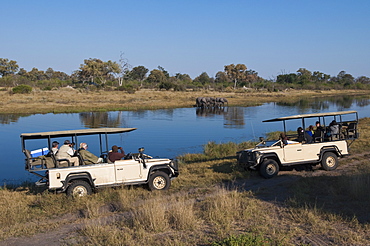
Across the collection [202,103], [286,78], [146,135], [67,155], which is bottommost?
A: [146,135]

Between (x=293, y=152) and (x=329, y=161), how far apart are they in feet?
4.95

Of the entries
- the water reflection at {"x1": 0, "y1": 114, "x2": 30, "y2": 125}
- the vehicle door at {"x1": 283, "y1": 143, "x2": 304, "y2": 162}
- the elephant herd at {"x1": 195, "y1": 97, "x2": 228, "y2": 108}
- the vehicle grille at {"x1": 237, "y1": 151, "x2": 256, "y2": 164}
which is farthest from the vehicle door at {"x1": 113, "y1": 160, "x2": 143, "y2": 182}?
the elephant herd at {"x1": 195, "y1": 97, "x2": 228, "y2": 108}

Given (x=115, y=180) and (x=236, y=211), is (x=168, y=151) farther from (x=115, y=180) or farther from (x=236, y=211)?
(x=236, y=211)

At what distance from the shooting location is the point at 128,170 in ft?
35.1

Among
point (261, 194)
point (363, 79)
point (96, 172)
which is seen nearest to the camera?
point (261, 194)

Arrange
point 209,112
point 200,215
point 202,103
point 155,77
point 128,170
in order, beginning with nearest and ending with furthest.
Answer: point 200,215 < point 128,170 < point 209,112 < point 202,103 < point 155,77

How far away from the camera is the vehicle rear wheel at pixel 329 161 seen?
42.4ft

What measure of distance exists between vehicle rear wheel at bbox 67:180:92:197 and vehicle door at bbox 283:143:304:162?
622 cm

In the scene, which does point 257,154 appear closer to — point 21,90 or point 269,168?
point 269,168

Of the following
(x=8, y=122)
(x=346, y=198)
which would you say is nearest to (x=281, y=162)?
(x=346, y=198)

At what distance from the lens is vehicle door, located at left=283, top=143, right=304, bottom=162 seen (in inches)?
490

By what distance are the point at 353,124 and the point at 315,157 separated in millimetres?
3504

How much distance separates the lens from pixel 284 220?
7828mm

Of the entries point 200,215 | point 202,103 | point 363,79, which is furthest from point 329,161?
point 363,79
